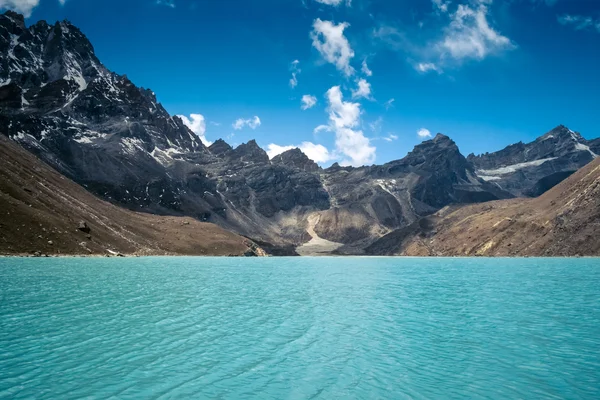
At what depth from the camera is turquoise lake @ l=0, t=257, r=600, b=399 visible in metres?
18.0

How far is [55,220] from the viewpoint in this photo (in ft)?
394

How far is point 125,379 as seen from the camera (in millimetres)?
18406

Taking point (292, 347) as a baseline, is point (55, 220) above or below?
above

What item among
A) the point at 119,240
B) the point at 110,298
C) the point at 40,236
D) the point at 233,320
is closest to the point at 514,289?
the point at 233,320

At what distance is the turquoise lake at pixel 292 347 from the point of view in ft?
58.9

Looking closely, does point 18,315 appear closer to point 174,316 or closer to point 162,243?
point 174,316

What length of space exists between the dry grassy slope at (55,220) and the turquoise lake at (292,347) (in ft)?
233

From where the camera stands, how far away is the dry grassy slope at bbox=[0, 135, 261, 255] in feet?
342

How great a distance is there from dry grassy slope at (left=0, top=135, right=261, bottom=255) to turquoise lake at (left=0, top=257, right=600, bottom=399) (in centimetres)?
7096

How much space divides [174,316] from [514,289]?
46511mm

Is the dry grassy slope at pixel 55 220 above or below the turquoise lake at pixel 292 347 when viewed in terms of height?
above

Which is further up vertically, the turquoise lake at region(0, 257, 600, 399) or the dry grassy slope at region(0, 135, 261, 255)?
the dry grassy slope at region(0, 135, 261, 255)

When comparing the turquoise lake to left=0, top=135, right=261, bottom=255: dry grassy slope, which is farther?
left=0, top=135, right=261, bottom=255: dry grassy slope

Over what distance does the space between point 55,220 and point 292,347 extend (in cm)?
11948
